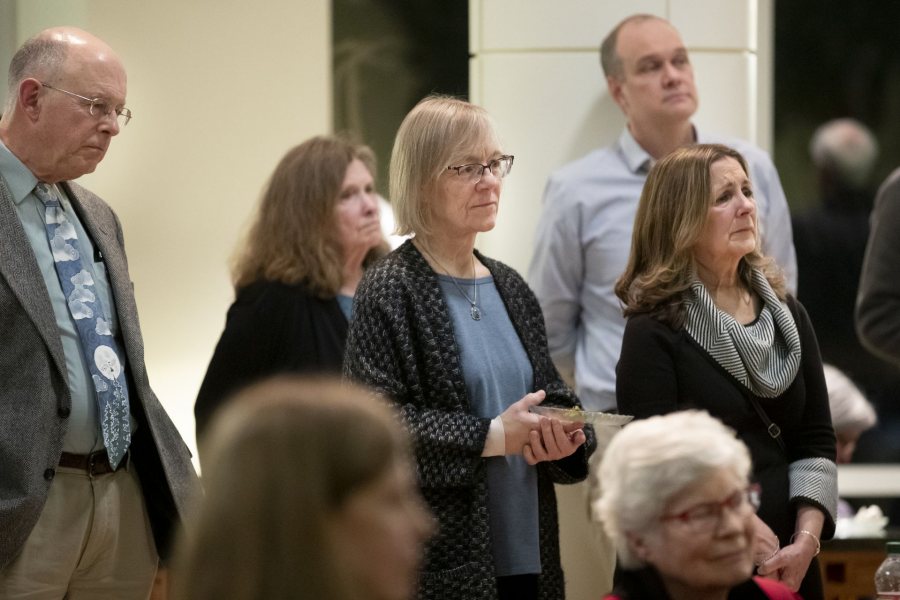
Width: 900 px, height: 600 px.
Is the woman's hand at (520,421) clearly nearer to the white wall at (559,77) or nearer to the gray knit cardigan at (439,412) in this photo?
the gray knit cardigan at (439,412)

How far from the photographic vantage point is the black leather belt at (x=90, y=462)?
324 cm

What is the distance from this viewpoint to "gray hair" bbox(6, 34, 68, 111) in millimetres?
3346

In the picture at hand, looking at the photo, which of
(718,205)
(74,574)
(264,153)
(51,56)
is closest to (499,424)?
(718,205)

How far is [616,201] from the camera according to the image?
183 inches

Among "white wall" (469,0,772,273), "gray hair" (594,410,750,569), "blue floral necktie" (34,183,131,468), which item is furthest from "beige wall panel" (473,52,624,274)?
"gray hair" (594,410,750,569)

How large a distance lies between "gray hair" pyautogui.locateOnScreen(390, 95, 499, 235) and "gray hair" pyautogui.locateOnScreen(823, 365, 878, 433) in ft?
10.8

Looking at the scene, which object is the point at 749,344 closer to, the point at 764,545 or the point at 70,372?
the point at 764,545

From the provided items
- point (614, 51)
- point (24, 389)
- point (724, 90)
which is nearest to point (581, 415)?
point (24, 389)

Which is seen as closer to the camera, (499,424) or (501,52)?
(499,424)

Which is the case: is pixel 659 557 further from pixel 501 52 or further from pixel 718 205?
pixel 501 52

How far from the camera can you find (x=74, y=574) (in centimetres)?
331

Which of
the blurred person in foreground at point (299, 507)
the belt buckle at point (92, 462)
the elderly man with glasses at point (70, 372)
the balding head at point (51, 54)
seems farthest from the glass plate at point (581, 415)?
the blurred person in foreground at point (299, 507)

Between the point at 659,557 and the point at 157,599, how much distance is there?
10.3 ft

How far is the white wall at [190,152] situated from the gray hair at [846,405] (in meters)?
2.57
